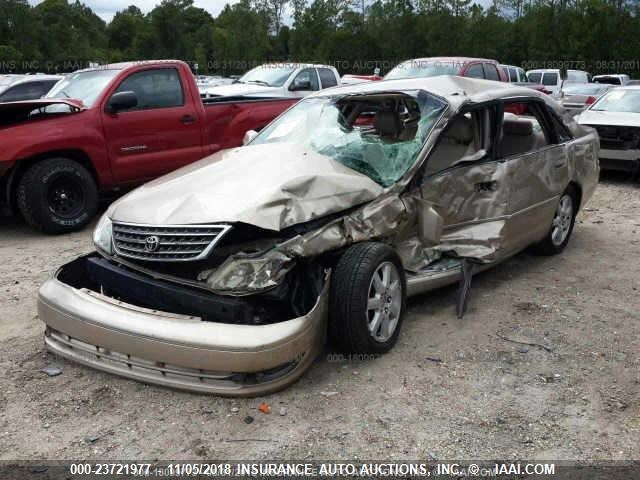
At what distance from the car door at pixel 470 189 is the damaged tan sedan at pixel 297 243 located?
0.03 ft

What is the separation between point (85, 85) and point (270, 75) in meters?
5.40

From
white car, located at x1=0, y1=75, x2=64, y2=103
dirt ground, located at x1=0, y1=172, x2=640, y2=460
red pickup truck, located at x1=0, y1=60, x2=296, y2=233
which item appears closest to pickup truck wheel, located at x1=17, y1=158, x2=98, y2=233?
red pickup truck, located at x1=0, y1=60, x2=296, y2=233

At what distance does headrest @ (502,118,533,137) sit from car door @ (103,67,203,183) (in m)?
3.93

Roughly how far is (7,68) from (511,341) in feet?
108

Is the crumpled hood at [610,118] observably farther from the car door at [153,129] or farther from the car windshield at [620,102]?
the car door at [153,129]

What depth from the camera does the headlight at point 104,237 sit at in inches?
155

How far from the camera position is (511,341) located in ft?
13.9

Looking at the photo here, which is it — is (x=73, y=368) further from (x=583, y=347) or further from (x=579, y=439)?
(x=583, y=347)

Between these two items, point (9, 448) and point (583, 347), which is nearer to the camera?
point (9, 448)

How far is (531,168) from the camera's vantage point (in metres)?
5.18

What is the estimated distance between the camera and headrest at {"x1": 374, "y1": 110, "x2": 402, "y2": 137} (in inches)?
199

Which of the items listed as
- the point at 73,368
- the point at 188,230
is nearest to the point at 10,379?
the point at 73,368

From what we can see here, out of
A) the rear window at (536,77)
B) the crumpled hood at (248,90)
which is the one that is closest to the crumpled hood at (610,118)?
the crumpled hood at (248,90)

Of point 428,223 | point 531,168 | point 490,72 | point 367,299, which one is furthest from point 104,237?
point 490,72
